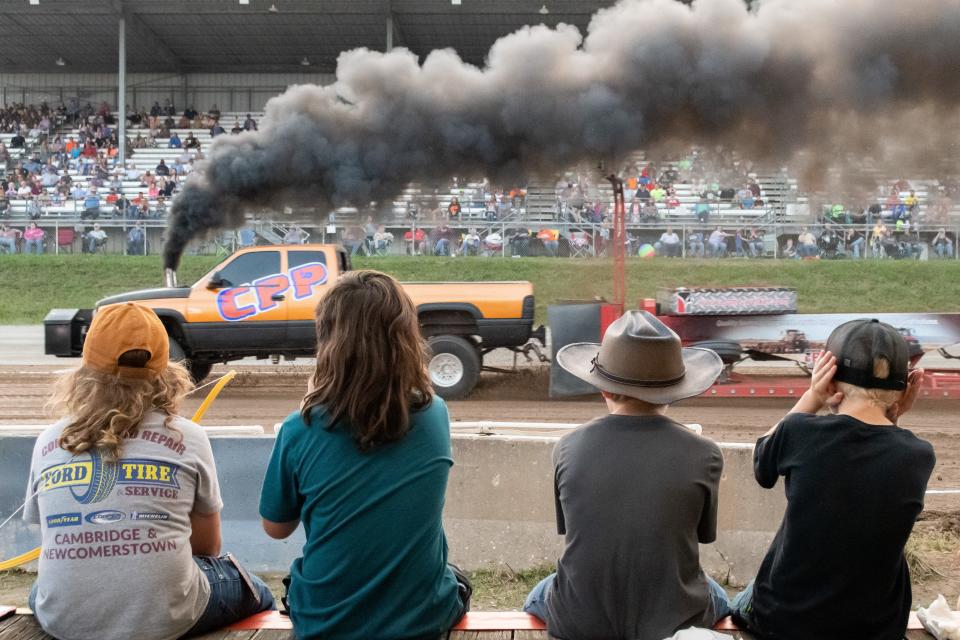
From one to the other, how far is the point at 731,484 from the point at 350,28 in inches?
1033

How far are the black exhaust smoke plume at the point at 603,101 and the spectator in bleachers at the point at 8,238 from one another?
1094 cm

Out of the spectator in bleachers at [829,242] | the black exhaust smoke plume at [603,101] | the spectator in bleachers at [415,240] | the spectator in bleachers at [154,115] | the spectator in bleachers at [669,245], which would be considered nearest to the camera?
the black exhaust smoke plume at [603,101]

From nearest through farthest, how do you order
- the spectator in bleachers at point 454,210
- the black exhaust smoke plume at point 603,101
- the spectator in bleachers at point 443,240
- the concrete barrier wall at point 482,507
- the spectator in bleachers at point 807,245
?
the concrete barrier wall at point 482,507 < the black exhaust smoke plume at point 603,101 < the spectator in bleachers at point 807,245 < the spectator in bleachers at point 454,210 < the spectator in bleachers at point 443,240

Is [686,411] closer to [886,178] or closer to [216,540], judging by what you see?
[886,178]

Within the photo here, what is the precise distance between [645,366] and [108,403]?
1.49 meters

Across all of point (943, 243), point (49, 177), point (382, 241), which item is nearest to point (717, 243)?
point (943, 243)

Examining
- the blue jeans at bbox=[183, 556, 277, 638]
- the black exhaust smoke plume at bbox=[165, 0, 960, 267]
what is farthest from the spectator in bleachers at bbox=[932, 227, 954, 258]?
the blue jeans at bbox=[183, 556, 277, 638]

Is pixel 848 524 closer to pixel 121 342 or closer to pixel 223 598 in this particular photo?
pixel 223 598

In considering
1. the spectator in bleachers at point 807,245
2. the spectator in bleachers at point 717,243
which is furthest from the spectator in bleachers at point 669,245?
the spectator in bleachers at point 807,245

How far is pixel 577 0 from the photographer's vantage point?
24.5m

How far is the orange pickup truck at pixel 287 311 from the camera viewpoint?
10.4 m

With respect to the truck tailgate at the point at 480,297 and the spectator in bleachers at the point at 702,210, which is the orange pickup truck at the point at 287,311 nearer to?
the truck tailgate at the point at 480,297

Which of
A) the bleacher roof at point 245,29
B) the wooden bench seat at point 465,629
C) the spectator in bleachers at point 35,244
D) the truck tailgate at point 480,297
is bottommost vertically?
the wooden bench seat at point 465,629

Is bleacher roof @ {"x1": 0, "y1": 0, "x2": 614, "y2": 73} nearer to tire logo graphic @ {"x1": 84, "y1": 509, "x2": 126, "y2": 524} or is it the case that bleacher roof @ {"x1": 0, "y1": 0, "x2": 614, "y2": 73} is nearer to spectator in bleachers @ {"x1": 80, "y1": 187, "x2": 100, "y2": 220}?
spectator in bleachers @ {"x1": 80, "y1": 187, "x2": 100, "y2": 220}
